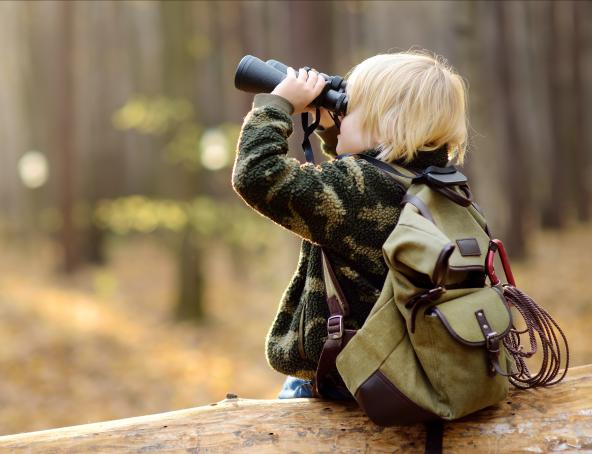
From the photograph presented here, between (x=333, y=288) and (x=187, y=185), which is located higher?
(x=187, y=185)

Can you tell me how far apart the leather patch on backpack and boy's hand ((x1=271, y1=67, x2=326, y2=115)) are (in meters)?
0.75

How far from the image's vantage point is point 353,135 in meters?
2.53

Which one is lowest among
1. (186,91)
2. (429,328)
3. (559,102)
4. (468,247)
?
(429,328)

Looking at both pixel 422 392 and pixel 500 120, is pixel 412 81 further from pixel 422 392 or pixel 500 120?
pixel 500 120

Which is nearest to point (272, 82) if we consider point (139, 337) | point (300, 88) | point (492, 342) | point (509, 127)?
point (300, 88)

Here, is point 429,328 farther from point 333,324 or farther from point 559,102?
point 559,102

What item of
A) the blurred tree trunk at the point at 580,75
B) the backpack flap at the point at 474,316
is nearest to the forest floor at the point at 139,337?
the blurred tree trunk at the point at 580,75

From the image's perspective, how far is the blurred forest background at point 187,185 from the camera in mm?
8352

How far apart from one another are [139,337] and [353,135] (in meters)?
8.81

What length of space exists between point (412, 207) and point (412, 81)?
0.46 meters

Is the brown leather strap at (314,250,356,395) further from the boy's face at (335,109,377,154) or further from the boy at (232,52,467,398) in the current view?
the boy's face at (335,109,377,154)

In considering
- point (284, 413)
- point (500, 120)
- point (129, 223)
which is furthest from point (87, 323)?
point (284, 413)

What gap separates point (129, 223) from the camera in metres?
9.96

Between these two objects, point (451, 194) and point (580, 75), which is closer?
point (451, 194)
